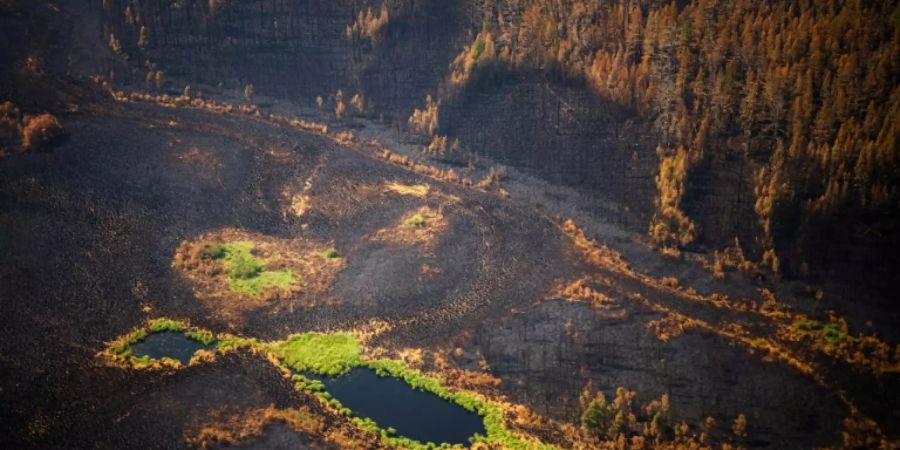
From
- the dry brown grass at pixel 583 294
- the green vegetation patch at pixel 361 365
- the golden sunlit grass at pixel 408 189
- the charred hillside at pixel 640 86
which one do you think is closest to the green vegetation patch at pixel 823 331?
the charred hillside at pixel 640 86

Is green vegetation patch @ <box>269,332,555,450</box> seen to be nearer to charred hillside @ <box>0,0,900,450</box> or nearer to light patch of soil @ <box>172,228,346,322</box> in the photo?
charred hillside @ <box>0,0,900,450</box>

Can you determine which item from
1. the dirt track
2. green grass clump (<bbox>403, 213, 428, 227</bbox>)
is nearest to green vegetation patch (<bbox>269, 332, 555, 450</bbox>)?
the dirt track

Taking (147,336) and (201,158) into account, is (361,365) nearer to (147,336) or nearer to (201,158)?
(147,336)

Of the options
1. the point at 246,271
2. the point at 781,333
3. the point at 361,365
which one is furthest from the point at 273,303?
the point at 781,333

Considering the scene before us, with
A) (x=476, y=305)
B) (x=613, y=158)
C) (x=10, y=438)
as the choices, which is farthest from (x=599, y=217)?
(x=10, y=438)

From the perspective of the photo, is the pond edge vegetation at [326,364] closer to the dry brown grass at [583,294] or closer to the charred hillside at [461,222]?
the charred hillside at [461,222]

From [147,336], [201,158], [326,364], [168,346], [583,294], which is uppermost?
[201,158]
